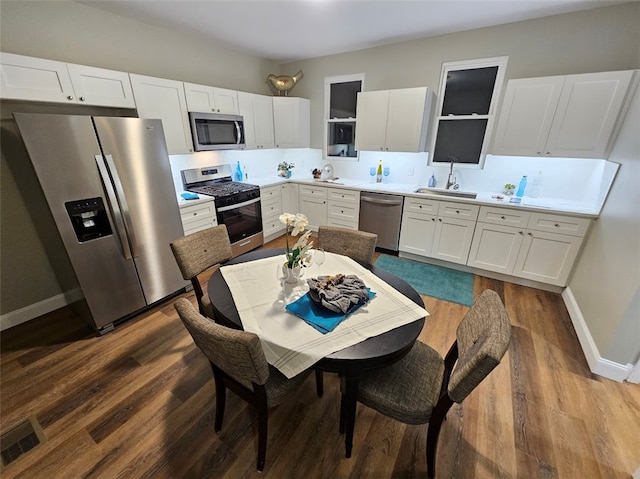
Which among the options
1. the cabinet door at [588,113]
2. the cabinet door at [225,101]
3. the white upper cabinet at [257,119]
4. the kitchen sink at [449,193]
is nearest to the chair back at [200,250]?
the cabinet door at [225,101]

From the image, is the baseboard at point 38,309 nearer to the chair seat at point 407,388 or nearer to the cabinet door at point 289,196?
the chair seat at point 407,388

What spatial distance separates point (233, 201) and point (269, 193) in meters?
0.74

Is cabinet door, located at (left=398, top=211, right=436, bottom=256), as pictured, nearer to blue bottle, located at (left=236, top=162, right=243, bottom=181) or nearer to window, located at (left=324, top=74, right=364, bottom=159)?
window, located at (left=324, top=74, right=364, bottom=159)

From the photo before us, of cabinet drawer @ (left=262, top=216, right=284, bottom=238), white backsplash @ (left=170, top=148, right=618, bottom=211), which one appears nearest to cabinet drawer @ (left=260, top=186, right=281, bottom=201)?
cabinet drawer @ (left=262, top=216, right=284, bottom=238)

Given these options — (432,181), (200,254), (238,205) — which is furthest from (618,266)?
(238,205)

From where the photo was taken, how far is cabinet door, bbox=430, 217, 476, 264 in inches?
123

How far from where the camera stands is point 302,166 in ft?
15.7

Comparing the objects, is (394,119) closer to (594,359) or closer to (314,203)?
(314,203)

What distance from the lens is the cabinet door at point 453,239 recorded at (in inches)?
123

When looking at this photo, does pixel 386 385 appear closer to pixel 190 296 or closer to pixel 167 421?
pixel 167 421

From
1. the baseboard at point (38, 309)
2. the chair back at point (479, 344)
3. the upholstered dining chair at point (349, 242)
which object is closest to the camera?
the chair back at point (479, 344)

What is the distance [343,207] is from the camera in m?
3.91

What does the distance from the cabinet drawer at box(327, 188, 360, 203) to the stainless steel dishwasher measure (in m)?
0.09

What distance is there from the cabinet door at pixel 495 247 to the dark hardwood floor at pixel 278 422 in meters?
1.02
